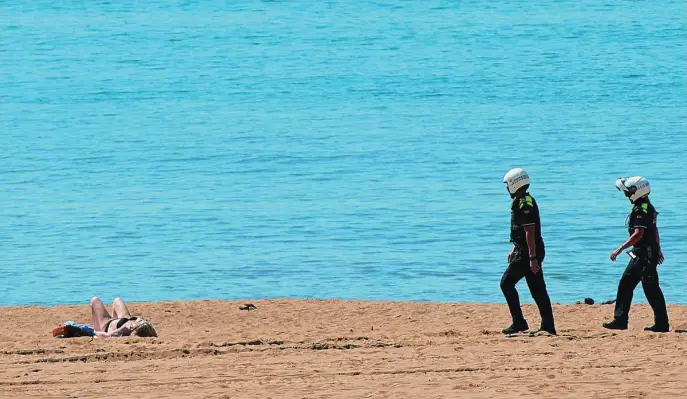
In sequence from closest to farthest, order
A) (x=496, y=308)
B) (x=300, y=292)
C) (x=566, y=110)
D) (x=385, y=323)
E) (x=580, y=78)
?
(x=385, y=323) < (x=496, y=308) < (x=300, y=292) < (x=566, y=110) < (x=580, y=78)

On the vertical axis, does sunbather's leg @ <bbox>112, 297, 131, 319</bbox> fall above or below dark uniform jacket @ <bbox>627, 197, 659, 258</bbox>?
below

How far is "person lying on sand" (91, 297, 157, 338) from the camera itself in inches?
499

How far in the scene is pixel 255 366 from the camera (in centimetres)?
1082

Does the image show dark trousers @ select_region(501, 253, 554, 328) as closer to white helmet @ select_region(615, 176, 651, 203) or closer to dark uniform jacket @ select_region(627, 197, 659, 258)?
dark uniform jacket @ select_region(627, 197, 659, 258)

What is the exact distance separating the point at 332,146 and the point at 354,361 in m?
24.6

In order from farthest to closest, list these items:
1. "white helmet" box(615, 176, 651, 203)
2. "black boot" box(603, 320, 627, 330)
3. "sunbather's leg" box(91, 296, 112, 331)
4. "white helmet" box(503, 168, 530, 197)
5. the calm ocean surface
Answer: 1. the calm ocean surface
2. "sunbather's leg" box(91, 296, 112, 331)
3. "black boot" box(603, 320, 627, 330)
4. "white helmet" box(615, 176, 651, 203)
5. "white helmet" box(503, 168, 530, 197)

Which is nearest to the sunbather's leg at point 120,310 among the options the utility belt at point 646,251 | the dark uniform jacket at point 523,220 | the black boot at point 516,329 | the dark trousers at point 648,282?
the black boot at point 516,329

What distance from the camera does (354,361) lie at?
36.1 ft

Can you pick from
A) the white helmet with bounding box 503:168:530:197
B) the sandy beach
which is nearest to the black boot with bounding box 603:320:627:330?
the sandy beach

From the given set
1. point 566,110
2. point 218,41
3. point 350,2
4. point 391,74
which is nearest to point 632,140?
point 566,110

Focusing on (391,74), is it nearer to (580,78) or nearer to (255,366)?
(580,78)

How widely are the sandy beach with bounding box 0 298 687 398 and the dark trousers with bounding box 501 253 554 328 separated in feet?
0.91

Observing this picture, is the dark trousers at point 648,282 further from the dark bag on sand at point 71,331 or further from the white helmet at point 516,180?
the dark bag on sand at point 71,331

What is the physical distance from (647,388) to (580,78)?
41.4 meters
